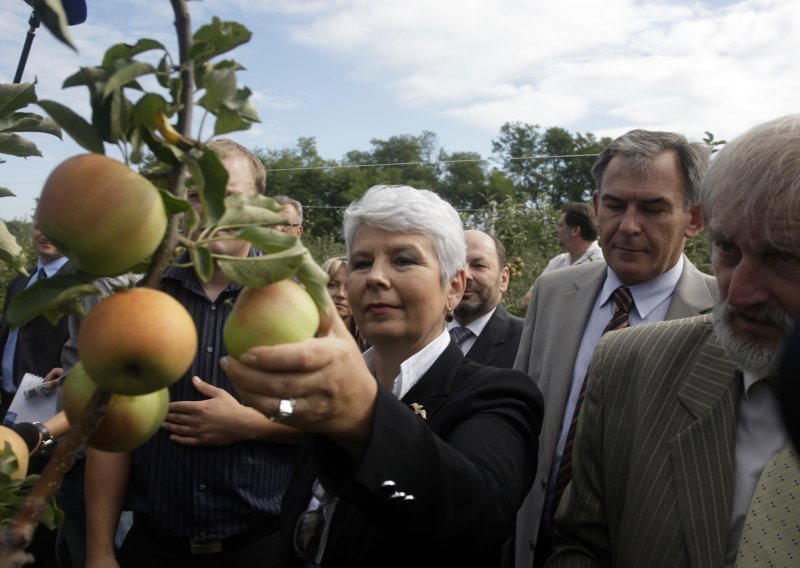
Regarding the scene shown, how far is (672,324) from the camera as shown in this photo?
1.97 metres

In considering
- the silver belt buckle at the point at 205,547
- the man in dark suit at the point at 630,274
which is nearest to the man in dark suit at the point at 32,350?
the silver belt buckle at the point at 205,547

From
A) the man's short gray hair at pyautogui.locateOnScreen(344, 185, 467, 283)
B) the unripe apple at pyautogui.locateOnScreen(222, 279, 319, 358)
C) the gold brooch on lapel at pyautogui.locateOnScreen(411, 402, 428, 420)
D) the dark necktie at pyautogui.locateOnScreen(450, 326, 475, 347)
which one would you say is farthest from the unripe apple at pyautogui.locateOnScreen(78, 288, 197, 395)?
the dark necktie at pyautogui.locateOnScreen(450, 326, 475, 347)

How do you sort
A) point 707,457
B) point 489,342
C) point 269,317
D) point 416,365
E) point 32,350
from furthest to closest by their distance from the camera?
point 489,342 < point 32,350 < point 416,365 < point 707,457 < point 269,317

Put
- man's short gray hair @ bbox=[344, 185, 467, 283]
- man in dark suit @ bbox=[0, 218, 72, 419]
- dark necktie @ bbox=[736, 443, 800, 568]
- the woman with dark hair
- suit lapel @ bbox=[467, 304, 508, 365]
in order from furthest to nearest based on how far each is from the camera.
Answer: the woman with dark hair → suit lapel @ bbox=[467, 304, 508, 365] → man in dark suit @ bbox=[0, 218, 72, 419] → man's short gray hair @ bbox=[344, 185, 467, 283] → dark necktie @ bbox=[736, 443, 800, 568]

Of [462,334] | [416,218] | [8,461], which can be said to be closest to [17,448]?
→ [8,461]

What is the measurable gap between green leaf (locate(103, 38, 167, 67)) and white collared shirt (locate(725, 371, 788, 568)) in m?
1.47

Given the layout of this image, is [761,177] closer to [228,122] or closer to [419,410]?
[419,410]

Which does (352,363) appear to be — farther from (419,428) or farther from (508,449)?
(508,449)

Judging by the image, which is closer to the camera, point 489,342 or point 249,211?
point 249,211

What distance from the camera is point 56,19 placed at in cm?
72

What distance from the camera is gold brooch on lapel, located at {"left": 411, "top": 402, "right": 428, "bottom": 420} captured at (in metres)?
1.86

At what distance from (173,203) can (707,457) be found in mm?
1368

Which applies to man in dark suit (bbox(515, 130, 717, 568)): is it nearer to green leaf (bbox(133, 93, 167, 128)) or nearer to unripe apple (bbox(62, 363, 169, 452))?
unripe apple (bbox(62, 363, 169, 452))

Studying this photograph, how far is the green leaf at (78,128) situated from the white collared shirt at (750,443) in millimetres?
1480
